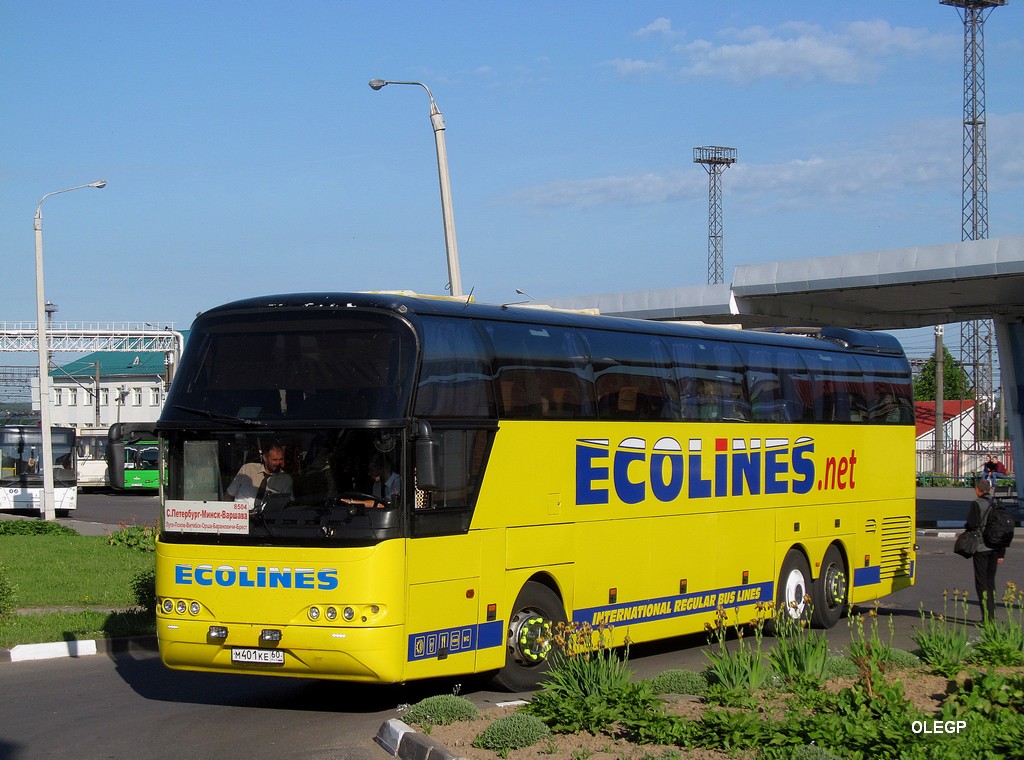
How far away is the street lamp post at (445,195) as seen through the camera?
66.8 ft

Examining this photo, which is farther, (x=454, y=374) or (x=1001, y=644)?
(x=454, y=374)

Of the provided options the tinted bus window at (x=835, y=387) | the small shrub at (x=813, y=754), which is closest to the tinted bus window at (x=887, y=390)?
the tinted bus window at (x=835, y=387)

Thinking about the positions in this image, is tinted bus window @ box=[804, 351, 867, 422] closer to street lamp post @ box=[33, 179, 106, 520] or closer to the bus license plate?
the bus license plate

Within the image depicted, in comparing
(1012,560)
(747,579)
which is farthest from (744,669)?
(1012,560)

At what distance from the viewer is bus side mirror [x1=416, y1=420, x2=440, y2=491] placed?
9.77 m

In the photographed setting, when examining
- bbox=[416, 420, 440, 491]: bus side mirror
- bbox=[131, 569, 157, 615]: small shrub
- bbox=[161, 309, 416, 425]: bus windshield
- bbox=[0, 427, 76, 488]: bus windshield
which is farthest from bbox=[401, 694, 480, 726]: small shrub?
bbox=[0, 427, 76, 488]: bus windshield

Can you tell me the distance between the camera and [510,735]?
27.1 feet

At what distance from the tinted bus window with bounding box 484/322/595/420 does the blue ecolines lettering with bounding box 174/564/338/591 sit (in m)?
2.38

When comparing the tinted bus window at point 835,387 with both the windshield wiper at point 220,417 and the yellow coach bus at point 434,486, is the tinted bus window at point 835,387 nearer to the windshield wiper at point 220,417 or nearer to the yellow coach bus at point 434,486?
the yellow coach bus at point 434,486

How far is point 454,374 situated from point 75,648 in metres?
6.09

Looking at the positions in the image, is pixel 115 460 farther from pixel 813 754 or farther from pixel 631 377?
pixel 813 754

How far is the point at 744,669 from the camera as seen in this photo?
9359mm

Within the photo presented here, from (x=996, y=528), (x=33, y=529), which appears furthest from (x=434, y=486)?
(x=33, y=529)

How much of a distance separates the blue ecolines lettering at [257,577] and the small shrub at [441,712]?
3.81 feet
